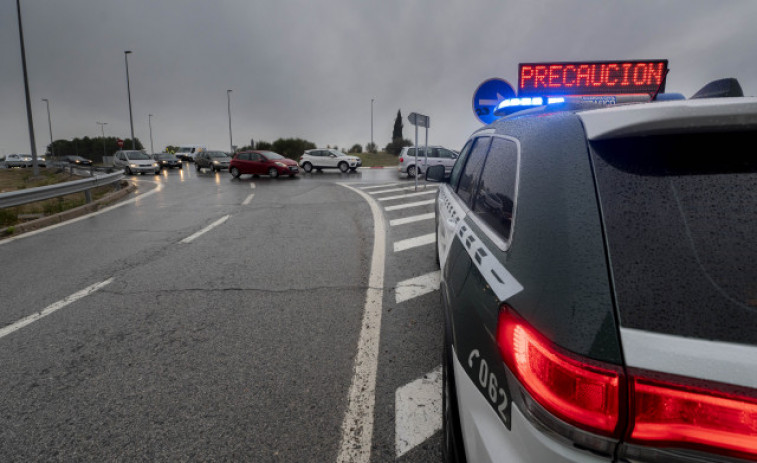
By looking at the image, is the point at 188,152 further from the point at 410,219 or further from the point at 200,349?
the point at 200,349

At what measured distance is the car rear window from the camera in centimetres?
107

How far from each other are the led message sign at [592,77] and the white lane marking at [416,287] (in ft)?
8.68

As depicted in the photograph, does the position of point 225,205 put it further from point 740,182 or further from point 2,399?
point 740,182

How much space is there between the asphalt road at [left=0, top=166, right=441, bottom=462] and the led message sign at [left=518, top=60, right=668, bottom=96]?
2.89 meters

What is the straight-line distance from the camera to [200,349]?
11.3ft

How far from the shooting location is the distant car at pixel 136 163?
2803cm

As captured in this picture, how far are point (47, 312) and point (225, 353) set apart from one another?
89.6 inches

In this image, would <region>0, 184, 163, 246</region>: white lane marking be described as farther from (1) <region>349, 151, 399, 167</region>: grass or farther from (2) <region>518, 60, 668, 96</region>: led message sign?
(1) <region>349, 151, 399, 167</region>: grass

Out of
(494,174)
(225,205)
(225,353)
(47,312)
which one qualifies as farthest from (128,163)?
(494,174)

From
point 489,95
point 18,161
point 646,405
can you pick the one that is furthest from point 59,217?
Answer: point 18,161

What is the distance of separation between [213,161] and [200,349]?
101 ft

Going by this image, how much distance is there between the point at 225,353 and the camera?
11.1 ft

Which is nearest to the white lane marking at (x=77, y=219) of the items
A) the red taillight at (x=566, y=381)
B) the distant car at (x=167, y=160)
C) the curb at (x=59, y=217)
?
the curb at (x=59, y=217)

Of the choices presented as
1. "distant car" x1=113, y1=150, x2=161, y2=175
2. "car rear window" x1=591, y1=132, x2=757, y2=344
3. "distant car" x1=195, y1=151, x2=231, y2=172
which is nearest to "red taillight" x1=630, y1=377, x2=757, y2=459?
"car rear window" x1=591, y1=132, x2=757, y2=344
